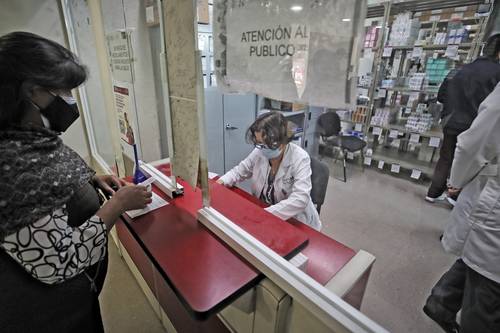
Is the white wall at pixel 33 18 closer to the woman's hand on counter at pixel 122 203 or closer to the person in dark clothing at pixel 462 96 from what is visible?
the woman's hand on counter at pixel 122 203

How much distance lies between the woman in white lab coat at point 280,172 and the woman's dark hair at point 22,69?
3.26 ft

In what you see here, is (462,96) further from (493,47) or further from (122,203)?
(122,203)

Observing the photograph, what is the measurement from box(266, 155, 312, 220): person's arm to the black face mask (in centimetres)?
93

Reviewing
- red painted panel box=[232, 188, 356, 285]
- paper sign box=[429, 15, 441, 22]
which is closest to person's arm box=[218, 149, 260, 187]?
red painted panel box=[232, 188, 356, 285]

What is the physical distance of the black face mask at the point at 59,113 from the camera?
2.47ft

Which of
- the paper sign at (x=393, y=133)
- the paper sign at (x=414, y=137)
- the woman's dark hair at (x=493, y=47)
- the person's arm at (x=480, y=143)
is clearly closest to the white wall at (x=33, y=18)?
the person's arm at (x=480, y=143)

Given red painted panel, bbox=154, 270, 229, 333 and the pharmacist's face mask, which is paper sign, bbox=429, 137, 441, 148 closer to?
the pharmacist's face mask

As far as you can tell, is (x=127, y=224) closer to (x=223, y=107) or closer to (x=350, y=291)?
(x=350, y=291)

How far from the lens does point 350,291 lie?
2.77 ft

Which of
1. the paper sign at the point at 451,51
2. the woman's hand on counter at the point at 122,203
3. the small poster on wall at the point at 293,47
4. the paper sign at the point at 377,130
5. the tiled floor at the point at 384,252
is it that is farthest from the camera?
the paper sign at the point at 377,130

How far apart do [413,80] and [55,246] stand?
4.01 meters

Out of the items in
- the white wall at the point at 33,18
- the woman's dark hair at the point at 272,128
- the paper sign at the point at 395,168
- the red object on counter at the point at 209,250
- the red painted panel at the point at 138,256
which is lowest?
the paper sign at the point at 395,168

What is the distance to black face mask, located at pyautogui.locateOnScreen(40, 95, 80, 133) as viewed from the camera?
0.75m

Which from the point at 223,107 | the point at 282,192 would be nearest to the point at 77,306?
the point at 282,192
